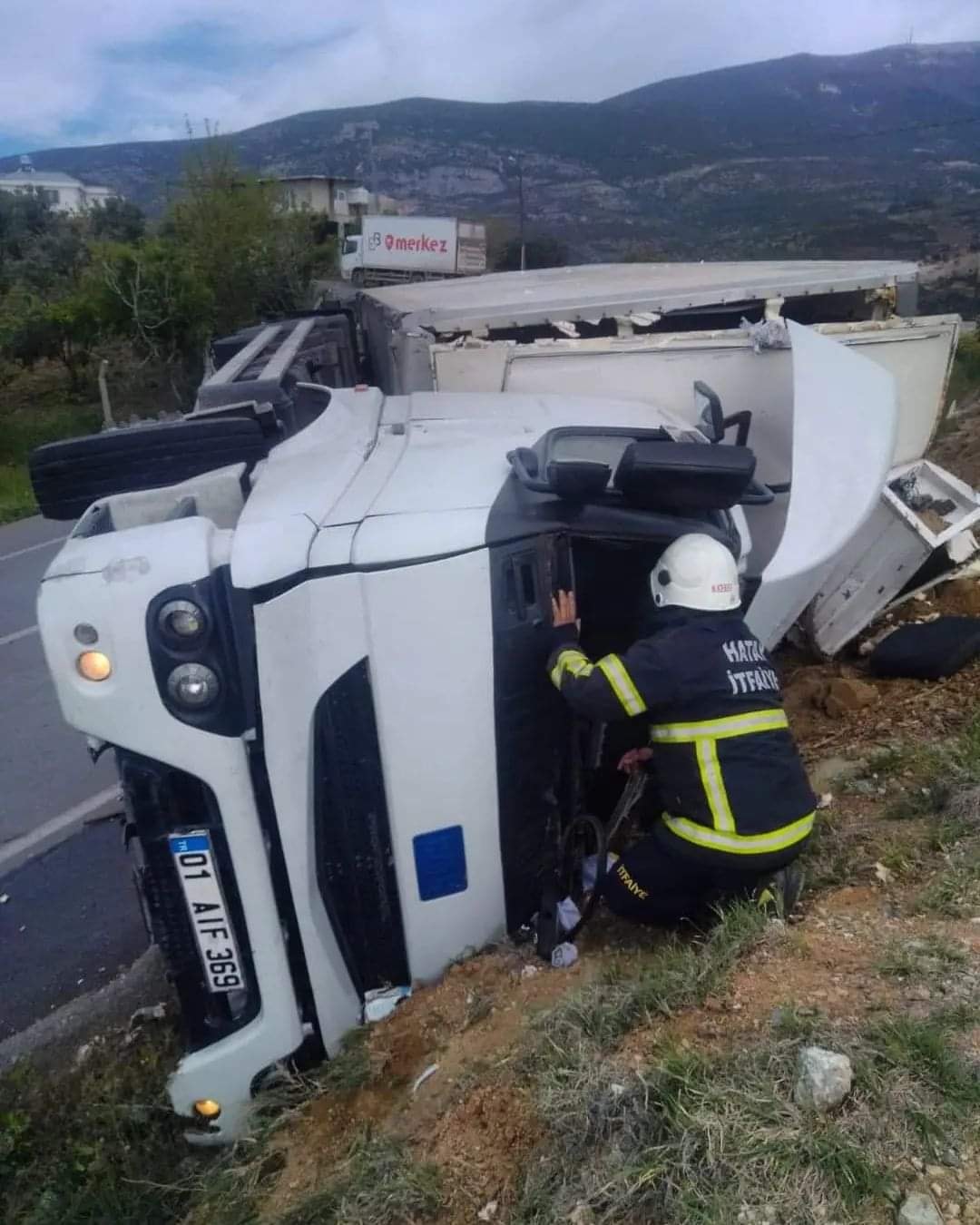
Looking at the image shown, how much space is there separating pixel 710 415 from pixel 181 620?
1.93 metres

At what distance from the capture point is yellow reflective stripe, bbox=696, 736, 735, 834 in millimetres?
2674

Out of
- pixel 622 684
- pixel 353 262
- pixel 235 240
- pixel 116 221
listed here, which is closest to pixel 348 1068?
pixel 622 684

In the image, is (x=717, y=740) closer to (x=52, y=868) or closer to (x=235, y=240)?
(x=52, y=868)

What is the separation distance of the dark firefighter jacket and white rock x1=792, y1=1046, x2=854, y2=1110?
32.5 inches

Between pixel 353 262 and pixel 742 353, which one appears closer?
pixel 742 353

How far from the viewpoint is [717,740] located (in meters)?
2.68

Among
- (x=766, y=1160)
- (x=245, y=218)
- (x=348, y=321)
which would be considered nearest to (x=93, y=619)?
(x=766, y=1160)

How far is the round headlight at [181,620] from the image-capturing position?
2266 mm

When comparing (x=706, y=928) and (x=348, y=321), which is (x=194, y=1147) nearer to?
(x=706, y=928)

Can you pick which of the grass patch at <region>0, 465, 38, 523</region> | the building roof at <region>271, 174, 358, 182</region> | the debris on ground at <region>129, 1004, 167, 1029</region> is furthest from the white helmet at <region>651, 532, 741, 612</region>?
the building roof at <region>271, 174, 358, 182</region>

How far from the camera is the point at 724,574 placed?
105 inches

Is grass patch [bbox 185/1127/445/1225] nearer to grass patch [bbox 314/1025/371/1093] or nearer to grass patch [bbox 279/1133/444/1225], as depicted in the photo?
grass patch [bbox 279/1133/444/1225]

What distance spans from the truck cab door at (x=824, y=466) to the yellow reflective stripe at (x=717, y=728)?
0.38 meters

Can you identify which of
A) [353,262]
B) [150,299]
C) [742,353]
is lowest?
[353,262]
